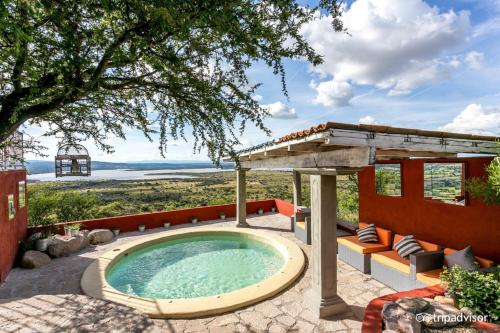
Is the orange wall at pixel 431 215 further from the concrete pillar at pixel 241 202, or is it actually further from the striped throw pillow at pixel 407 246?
the concrete pillar at pixel 241 202

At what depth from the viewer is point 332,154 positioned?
208 inches

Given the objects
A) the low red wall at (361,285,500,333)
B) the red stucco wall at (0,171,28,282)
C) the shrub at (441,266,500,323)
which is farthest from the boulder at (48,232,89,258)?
the shrub at (441,266,500,323)

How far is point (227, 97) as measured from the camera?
14.4 ft

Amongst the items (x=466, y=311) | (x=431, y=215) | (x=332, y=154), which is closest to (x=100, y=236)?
(x=332, y=154)

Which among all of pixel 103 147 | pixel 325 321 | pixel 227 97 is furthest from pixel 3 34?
pixel 325 321

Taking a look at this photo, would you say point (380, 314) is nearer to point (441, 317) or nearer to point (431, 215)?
point (441, 317)

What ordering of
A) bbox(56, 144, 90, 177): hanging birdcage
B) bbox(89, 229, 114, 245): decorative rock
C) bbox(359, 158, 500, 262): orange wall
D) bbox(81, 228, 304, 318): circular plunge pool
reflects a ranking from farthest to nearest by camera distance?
bbox(89, 229, 114, 245): decorative rock, bbox(56, 144, 90, 177): hanging birdcage, bbox(81, 228, 304, 318): circular plunge pool, bbox(359, 158, 500, 262): orange wall

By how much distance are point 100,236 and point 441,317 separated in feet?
39.0

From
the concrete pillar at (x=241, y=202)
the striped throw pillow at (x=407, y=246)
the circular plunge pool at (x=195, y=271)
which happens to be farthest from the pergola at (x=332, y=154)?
the concrete pillar at (x=241, y=202)

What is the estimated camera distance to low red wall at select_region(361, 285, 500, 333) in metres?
3.82

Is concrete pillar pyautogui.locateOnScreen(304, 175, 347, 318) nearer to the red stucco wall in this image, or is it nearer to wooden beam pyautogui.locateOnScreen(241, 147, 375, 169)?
wooden beam pyautogui.locateOnScreen(241, 147, 375, 169)

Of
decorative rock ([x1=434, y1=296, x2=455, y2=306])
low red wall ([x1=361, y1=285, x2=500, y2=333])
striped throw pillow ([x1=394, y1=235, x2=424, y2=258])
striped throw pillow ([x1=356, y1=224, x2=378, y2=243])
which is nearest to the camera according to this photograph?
low red wall ([x1=361, y1=285, x2=500, y2=333])

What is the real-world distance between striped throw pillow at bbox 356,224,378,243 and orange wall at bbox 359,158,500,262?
0.62 metres

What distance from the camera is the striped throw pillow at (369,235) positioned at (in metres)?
8.43
